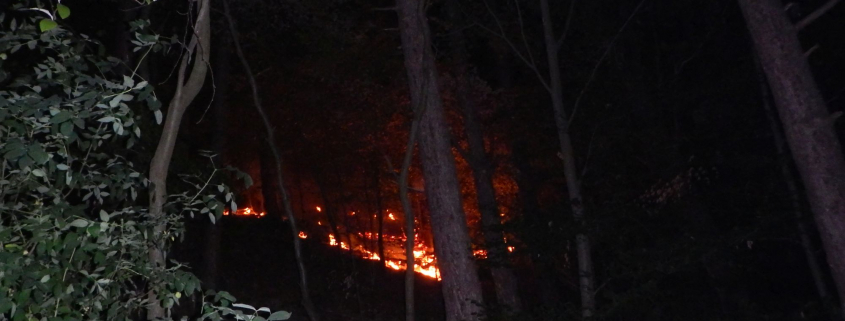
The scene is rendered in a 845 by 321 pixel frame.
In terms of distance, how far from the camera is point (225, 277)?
756 inches

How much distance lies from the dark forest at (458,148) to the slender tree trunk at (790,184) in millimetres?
64

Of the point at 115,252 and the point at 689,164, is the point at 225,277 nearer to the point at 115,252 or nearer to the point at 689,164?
the point at 689,164

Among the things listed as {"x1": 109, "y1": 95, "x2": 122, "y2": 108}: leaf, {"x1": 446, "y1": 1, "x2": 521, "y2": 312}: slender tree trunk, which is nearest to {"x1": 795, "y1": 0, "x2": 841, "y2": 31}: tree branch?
{"x1": 446, "y1": 1, "x2": 521, "y2": 312}: slender tree trunk

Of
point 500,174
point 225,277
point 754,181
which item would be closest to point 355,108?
point 500,174

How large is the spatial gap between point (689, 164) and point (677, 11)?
11.2ft

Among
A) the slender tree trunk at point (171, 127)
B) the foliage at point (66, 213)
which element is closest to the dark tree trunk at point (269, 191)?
the slender tree trunk at point (171, 127)

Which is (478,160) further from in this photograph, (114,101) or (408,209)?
(114,101)

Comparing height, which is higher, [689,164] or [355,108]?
[355,108]

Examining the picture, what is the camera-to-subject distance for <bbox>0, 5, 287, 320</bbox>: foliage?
260 centimetres

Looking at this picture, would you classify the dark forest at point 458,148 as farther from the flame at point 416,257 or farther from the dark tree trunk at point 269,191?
the dark tree trunk at point 269,191

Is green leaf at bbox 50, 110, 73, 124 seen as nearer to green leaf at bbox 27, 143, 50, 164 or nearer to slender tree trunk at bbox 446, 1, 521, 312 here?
green leaf at bbox 27, 143, 50, 164

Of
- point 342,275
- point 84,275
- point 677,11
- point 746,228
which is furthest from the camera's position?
point 342,275

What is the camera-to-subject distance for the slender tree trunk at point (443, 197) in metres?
9.17

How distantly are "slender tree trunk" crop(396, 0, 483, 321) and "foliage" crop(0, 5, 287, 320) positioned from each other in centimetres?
596
